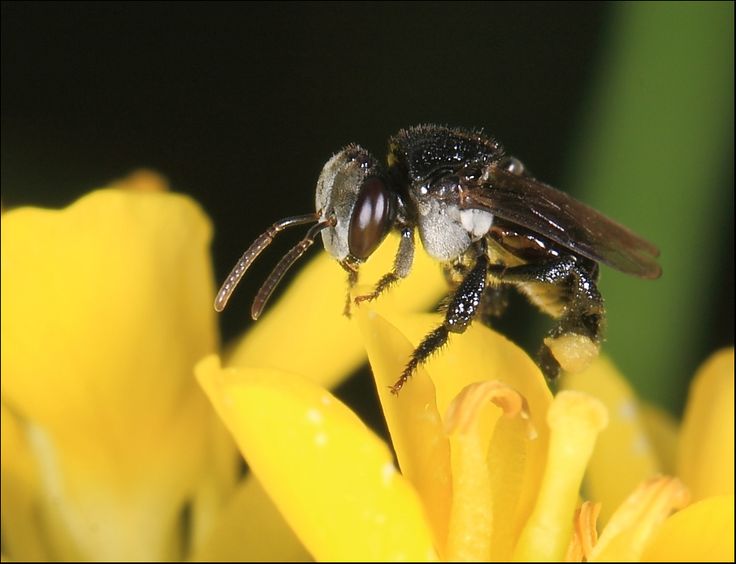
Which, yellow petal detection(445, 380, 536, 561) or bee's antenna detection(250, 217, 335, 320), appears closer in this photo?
yellow petal detection(445, 380, 536, 561)

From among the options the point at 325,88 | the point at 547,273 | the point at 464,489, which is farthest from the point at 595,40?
the point at 464,489

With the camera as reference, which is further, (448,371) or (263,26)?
(263,26)

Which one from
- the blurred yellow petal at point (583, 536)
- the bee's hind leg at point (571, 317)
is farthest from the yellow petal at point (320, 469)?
the bee's hind leg at point (571, 317)

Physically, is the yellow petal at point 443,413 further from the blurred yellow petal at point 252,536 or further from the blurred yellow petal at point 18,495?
the blurred yellow petal at point 18,495

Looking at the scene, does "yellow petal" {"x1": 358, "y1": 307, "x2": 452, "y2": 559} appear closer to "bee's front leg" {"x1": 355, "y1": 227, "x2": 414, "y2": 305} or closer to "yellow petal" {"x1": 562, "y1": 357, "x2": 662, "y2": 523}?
"bee's front leg" {"x1": 355, "y1": 227, "x2": 414, "y2": 305}

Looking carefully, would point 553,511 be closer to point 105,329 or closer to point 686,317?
point 105,329

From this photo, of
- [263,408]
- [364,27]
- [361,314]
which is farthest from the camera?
[364,27]

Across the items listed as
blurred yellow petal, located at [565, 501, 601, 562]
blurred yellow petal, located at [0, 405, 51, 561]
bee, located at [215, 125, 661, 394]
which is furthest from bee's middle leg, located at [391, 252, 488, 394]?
blurred yellow petal, located at [0, 405, 51, 561]
